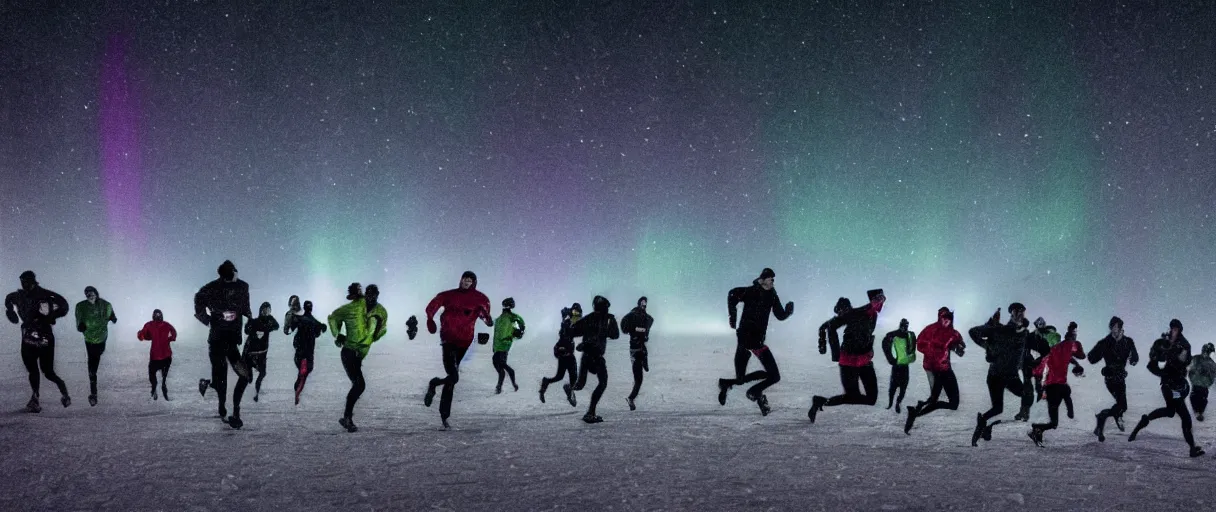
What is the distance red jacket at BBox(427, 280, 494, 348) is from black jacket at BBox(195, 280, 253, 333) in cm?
232

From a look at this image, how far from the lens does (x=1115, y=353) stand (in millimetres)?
9938

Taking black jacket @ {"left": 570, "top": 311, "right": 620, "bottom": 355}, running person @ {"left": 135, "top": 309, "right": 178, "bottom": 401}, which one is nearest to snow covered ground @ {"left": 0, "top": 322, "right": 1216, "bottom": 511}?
running person @ {"left": 135, "top": 309, "right": 178, "bottom": 401}

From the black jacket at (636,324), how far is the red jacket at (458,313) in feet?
8.57

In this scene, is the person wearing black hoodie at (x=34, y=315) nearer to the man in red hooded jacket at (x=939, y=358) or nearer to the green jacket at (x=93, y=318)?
the green jacket at (x=93, y=318)

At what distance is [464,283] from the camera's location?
9.81 metres

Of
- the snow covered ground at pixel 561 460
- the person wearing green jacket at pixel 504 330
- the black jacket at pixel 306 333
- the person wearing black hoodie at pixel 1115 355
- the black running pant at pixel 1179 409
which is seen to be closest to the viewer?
the snow covered ground at pixel 561 460

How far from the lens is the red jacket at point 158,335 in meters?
11.8

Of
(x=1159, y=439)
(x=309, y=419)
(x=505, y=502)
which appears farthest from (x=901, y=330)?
(x=309, y=419)

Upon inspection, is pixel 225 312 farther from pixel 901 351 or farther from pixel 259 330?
pixel 901 351

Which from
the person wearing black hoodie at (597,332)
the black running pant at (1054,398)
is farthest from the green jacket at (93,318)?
the black running pant at (1054,398)

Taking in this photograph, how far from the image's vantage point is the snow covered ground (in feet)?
20.5

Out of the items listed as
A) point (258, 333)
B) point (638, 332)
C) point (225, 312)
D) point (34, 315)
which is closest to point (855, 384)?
point (638, 332)

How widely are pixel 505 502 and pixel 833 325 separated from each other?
5491 mm

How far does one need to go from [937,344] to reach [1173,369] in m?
2.76
